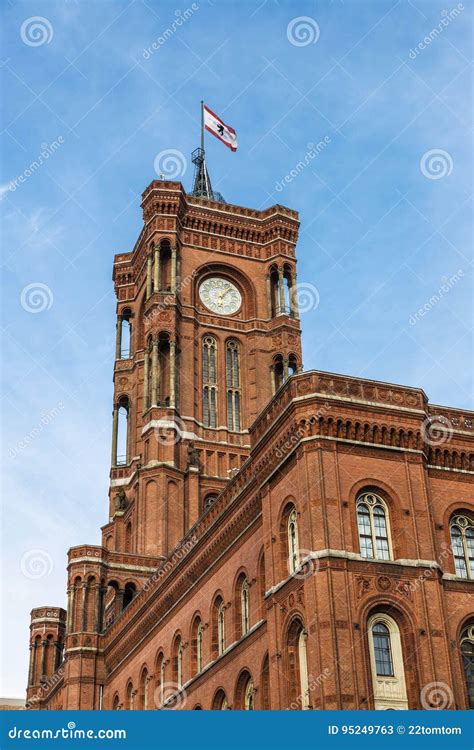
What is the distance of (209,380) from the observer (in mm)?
70125

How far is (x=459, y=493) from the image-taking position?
3778 centimetres

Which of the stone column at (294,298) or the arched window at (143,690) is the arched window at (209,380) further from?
the arched window at (143,690)

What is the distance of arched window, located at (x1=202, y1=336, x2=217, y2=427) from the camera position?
68.8m

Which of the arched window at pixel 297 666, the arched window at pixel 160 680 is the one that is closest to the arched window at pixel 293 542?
the arched window at pixel 297 666

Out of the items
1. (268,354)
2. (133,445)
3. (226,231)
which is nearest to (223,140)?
(226,231)

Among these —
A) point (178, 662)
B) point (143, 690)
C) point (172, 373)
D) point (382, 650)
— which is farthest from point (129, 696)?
point (382, 650)

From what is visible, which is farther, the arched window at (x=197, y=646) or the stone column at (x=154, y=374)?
the stone column at (x=154, y=374)

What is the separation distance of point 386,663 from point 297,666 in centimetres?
310

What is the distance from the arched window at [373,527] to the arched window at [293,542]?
2327 millimetres

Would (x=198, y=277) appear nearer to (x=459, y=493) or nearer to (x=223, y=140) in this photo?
(x=223, y=140)

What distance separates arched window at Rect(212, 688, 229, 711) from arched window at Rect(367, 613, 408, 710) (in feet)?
33.8

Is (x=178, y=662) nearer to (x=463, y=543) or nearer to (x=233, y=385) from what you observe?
(x=463, y=543)

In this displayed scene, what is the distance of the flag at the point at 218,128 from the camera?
78.9 meters

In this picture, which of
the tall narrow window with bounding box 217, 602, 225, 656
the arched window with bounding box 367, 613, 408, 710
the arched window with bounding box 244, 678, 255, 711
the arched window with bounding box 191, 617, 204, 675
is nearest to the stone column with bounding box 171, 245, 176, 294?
the arched window with bounding box 191, 617, 204, 675
